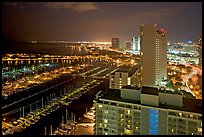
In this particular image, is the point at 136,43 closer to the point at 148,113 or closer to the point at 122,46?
the point at 122,46

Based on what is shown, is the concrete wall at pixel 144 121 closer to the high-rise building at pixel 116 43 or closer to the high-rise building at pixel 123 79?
the high-rise building at pixel 123 79

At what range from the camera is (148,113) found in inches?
106

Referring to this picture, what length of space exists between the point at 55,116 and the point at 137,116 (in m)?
2.33

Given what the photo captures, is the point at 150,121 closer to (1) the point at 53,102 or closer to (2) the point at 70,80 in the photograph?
(1) the point at 53,102

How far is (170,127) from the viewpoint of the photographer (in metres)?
2.61

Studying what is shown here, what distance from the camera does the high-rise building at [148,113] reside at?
2.53 metres

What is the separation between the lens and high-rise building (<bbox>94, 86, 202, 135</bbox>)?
2.53 meters

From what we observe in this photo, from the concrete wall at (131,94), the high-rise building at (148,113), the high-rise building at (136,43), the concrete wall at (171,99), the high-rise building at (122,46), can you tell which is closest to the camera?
the high-rise building at (148,113)

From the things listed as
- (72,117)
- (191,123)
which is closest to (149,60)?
(72,117)

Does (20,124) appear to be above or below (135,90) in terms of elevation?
below

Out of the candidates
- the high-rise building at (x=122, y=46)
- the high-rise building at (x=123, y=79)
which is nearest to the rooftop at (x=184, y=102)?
the high-rise building at (x=123, y=79)

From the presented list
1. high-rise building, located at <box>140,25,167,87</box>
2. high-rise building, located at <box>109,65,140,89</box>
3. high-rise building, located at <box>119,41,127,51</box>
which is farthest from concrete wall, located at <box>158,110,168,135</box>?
high-rise building, located at <box>119,41,127,51</box>

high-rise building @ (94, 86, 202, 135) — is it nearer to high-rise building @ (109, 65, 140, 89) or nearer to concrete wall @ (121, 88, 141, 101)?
concrete wall @ (121, 88, 141, 101)

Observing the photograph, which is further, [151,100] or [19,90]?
[19,90]
